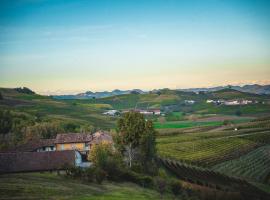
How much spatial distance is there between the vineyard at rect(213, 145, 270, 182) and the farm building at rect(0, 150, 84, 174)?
104 ft

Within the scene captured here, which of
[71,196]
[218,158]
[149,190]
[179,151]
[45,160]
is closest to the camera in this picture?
[71,196]

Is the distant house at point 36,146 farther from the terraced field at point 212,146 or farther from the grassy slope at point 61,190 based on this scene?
the grassy slope at point 61,190

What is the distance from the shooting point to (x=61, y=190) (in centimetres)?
4241

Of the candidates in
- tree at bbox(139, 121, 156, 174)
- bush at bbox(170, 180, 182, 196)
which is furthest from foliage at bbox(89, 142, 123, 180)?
bush at bbox(170, 180, 182, 196)

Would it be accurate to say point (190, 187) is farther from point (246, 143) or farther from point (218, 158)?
point (246, 143)

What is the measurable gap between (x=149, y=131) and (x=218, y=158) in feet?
93.0

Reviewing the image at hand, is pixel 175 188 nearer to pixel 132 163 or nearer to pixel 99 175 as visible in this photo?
pixel 99 175

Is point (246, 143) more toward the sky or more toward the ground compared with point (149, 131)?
more toward the ground

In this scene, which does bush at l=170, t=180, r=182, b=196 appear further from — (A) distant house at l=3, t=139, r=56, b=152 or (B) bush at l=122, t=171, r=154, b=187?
(A) distant house at l=3, t=139, r=56, b=152

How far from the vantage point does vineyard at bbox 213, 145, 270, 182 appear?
71562 mm

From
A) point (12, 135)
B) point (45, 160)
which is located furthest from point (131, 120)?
point (12, 135)

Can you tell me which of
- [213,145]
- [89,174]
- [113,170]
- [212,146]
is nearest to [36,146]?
[113,170]

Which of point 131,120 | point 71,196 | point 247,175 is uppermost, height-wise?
point 131,120

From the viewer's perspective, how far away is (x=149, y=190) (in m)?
53.6
